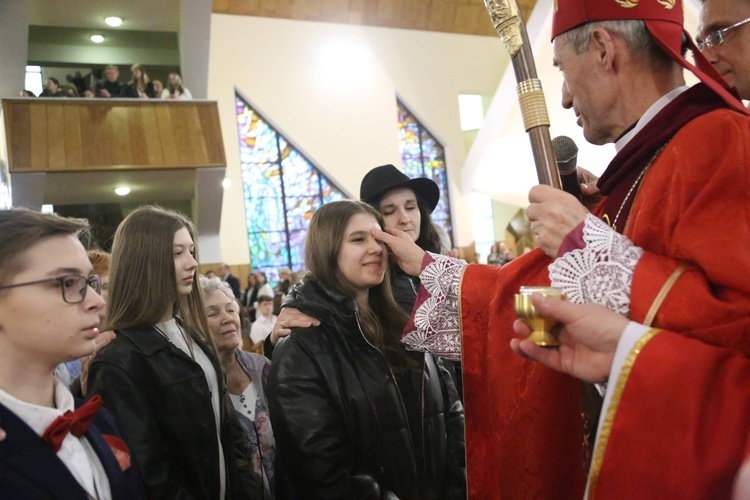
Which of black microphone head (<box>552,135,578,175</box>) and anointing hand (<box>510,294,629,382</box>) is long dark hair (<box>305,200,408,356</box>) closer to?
black microphone head (<box>552,135,578,175</box>)

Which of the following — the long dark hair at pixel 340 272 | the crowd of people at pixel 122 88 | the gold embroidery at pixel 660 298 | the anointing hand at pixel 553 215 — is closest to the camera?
the gold embroidery at pixel 660 298

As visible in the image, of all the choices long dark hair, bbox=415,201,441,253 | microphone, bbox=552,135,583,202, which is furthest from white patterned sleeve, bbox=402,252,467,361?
long dark hair, bbox=415,201,441,253

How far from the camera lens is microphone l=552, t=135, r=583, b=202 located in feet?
6.34

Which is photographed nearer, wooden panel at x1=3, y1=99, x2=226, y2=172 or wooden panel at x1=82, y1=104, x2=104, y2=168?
wooden panel at x1=3, y1=99, x2=226, y2=172

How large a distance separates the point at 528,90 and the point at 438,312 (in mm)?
672

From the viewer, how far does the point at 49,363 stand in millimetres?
1551

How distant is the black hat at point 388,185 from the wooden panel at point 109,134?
6.51 m

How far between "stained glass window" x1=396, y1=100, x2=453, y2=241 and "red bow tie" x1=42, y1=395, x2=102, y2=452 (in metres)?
16.3

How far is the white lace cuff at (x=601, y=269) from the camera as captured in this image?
1.21 m

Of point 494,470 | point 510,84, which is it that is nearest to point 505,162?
point 510,84

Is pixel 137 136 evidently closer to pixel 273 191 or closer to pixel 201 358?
pixel 273 191

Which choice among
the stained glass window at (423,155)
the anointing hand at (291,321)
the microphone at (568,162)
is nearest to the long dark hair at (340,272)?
the anointing hand at (291,321)

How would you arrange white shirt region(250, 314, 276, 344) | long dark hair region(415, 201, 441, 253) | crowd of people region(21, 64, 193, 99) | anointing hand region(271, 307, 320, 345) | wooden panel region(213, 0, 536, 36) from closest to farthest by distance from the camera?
anointing hand region(271, 307, 320, 345), long dark hair region(415, 201, 441, 253), white shirt region(250, 314, 276, 344), crowd of people region(21, 64, 193, 99), wooden panel region(213, 0, 536, 36)

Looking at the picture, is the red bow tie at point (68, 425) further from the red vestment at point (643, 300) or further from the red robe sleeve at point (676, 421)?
the red robe sleeve at point (676, 421)
